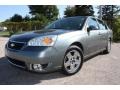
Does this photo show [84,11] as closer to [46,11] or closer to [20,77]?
[46,11]

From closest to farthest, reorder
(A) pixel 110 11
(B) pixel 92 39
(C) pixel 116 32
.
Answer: (B) pixel 92 39 → (C) pixel 116 32 → (A) pixel 110 11

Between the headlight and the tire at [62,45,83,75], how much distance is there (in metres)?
0.49

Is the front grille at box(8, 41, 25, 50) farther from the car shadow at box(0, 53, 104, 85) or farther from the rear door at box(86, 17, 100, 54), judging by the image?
the rear door at box(86, 17, 100, 54)

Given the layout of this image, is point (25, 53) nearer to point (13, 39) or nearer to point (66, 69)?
point (13, 39)

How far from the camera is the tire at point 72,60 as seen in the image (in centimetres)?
441

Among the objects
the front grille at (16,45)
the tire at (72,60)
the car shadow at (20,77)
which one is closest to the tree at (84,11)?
the tire at (72,60)

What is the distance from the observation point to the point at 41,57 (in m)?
3.88

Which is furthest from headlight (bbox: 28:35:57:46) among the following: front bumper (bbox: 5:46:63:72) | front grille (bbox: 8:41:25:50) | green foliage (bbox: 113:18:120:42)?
green foliage (bbox: 113:18:120:42)

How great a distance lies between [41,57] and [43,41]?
1.20ft

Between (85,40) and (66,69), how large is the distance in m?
0.97

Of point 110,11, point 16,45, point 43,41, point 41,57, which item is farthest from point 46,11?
point 41,57

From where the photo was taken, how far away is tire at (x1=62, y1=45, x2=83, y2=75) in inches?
174

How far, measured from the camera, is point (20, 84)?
4.05 m
